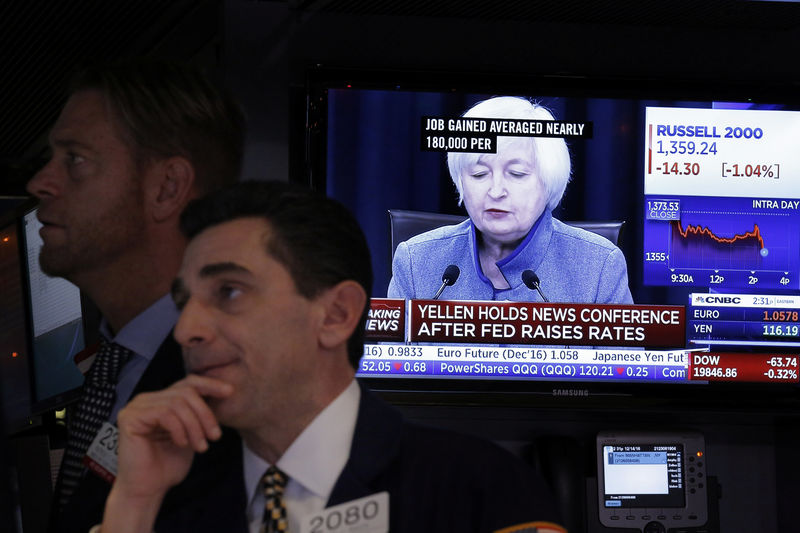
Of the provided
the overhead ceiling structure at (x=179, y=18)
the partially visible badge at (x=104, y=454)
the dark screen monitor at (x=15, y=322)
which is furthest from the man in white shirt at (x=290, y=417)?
the dark screen monitor at (x=15, y=322)

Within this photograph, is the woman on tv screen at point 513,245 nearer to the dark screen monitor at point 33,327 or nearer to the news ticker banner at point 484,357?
the news ticker banner at point 484,357

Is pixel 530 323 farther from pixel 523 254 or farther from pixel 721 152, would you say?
pixel 721 152

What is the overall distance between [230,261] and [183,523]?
32cm

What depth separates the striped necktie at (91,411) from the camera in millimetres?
1470

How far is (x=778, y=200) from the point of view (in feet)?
9.89

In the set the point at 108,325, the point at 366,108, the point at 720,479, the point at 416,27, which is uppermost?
the point at 416,27

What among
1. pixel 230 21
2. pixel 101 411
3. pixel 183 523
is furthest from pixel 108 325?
pixel 230 21

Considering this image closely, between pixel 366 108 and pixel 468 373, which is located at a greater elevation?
pixel 366 108

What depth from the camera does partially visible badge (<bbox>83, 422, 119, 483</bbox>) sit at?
134 centimetres

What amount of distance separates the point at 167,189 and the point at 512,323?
155cm

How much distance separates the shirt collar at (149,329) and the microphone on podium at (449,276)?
1481mm

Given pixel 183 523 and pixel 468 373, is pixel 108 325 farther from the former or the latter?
pixel 468 373

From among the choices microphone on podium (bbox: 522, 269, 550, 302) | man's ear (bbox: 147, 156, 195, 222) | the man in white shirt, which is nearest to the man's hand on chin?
the man in white shirt

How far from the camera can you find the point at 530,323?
9.65 feet
